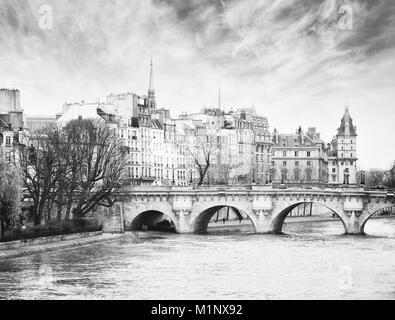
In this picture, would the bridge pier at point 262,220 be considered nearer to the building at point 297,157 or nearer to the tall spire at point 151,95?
the tall spire at point 151,95

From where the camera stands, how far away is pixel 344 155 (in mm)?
102312

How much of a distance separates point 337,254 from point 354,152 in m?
59.7

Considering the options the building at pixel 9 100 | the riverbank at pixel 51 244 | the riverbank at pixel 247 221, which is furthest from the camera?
the riverbank at pixel 247 221

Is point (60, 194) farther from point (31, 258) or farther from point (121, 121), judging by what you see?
point (121, 121)

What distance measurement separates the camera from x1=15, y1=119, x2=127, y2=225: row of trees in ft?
167

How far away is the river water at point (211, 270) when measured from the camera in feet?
110

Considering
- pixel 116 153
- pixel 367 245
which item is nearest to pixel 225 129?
pixel 116 153

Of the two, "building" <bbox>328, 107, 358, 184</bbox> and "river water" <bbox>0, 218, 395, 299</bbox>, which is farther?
"building" <bbox>328, 107, 358, 184</bbox>

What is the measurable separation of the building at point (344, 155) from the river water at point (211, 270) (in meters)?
45.3

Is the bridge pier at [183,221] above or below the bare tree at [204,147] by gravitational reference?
below

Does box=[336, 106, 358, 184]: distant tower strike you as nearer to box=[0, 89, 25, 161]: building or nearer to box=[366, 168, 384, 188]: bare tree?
box=[366, 168, 384, 188]: bare tree

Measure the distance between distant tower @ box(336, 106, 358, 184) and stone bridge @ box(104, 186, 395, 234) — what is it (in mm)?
40387

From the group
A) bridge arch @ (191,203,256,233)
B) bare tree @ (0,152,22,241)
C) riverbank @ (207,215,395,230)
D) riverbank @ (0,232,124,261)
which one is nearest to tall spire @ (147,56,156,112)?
riverbank @ (207,215,395,230)

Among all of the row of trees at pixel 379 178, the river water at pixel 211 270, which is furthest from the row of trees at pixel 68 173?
the row of trees at pixel 379 178
